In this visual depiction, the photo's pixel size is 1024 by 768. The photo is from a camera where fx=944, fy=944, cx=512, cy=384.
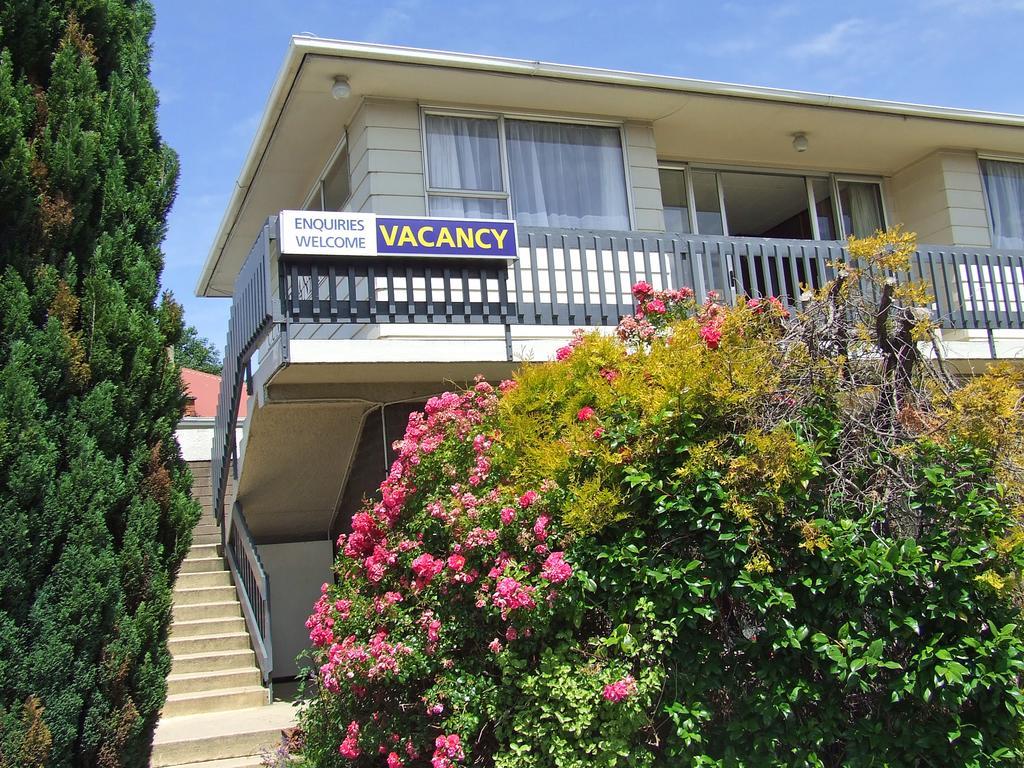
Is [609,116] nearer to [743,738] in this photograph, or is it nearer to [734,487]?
[734,487]

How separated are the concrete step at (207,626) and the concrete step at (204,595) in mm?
344

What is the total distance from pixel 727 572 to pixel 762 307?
4.97 ft

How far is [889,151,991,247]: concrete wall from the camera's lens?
37.1ft

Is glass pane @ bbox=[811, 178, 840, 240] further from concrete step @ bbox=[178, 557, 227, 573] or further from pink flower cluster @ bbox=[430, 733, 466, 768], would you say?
pink flower cluster @ bbox=[430, 733, 466, 768]

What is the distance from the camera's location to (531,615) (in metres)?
4.57

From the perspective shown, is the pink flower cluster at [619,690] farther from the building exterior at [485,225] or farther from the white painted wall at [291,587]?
the white painted wall at [291,587]

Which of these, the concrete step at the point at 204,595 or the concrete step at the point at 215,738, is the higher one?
the concrete step at the point at 204,595

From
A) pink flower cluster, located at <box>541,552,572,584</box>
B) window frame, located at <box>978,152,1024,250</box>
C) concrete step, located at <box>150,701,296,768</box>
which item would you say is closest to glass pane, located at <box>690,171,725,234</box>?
window frame, located at <box>978,152,1024,250</box>

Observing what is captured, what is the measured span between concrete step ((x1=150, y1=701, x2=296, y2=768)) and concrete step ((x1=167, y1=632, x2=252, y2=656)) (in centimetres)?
118

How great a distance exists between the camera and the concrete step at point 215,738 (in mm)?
6738

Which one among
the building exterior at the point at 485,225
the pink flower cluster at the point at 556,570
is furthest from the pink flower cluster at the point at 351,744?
the building exterior at the point at 485,225

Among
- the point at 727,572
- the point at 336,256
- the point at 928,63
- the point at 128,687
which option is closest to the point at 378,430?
the point at 336,256

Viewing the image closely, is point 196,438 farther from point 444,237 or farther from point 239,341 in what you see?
point 444,237

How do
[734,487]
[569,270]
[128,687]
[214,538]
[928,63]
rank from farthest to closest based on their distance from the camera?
[214,538], [928,63], [569,270], [128,687], [734,487]
